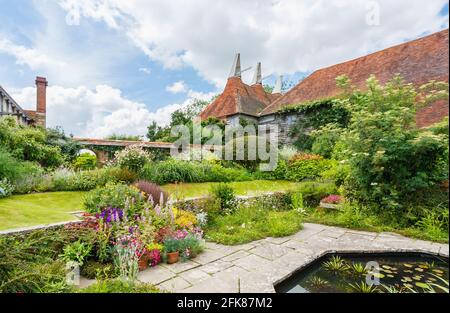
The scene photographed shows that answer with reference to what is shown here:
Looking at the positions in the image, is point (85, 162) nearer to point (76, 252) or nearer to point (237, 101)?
point (76, 252)

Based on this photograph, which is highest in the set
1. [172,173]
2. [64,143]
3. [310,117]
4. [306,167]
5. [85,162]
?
[310,117]

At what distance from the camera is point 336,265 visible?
A: 10.7 ft

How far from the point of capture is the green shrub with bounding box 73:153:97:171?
1030 cm

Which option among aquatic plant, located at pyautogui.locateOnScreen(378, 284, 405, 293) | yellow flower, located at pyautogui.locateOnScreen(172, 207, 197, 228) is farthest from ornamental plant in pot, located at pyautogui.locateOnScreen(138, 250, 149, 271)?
aquatic plant, located at pyautogui.locateOnScreen(378, 284, 405, 293)

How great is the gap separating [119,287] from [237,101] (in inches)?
657

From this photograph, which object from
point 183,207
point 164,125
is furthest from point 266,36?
point 164,125

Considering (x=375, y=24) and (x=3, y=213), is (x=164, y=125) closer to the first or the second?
(x=3, y=213)

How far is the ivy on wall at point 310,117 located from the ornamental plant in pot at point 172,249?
1081 cm

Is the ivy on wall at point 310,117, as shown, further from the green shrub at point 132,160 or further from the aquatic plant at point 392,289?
the aquatic plant at point 392,289

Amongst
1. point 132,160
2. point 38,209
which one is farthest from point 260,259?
point 132,160

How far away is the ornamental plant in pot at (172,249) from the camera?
10.6ft

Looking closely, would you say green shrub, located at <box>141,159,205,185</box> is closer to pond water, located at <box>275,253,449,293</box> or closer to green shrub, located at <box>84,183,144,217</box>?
green shrub, located at <box>84,183,144,217</box>
